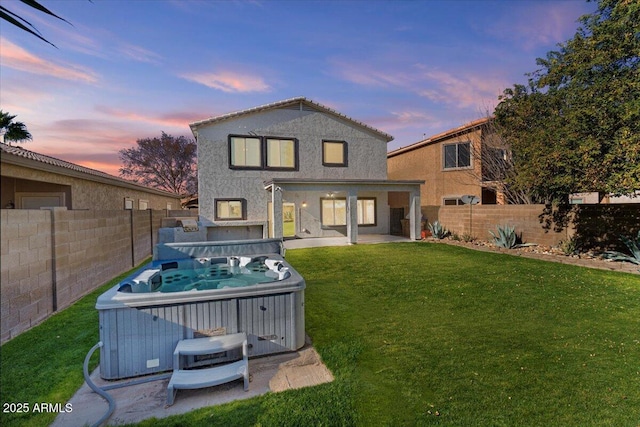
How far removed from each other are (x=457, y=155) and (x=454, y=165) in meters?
0.60

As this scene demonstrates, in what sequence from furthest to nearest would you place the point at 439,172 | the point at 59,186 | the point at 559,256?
the point at 439,172, the point at 559,256, the point at 59,186

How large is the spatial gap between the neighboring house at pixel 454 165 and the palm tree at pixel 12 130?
54.2 feet

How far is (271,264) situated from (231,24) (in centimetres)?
788

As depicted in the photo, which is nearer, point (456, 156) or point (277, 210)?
point (277, 210)

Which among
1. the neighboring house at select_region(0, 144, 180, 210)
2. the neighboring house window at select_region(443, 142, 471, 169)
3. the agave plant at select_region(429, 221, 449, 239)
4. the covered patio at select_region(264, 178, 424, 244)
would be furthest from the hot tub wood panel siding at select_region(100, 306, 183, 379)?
the neighboring house window at select_region(443, 142, 471, 169)

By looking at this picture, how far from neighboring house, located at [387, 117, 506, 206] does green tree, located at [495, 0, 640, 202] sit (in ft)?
17.8

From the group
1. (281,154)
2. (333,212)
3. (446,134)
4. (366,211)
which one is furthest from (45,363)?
(446,134)

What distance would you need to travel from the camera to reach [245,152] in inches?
562

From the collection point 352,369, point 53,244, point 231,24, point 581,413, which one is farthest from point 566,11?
point 53,244

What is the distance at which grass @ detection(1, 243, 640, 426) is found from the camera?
2.64 metres

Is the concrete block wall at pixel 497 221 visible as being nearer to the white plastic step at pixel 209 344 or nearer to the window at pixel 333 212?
Result: the window at pixel 333 212

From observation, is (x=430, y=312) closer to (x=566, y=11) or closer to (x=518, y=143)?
(x=518, y=143)

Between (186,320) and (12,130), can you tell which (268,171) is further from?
(186,320)

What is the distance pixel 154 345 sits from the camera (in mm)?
3412
